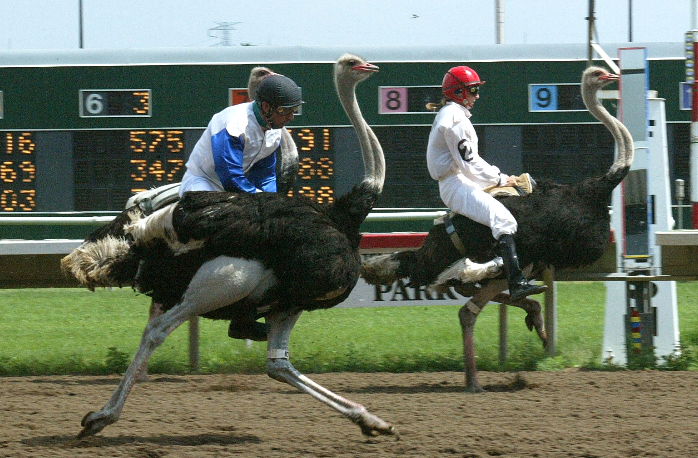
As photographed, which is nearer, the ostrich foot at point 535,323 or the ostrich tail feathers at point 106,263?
the ostrich tail feathers at point 106,263

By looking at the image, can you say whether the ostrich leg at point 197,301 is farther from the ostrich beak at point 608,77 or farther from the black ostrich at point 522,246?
the ostrich beak at point 608,77

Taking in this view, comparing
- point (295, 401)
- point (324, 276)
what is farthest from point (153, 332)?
point (295, 401)

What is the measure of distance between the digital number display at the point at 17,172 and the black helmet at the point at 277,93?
1207cm

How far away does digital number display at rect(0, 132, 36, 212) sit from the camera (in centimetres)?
1712

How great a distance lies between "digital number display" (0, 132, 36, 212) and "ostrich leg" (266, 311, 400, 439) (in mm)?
12182

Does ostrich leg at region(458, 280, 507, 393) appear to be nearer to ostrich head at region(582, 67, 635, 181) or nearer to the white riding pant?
the white riding pant

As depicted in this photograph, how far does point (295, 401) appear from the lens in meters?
7.07

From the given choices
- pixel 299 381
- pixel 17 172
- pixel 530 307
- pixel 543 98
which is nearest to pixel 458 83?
pixel 530 307

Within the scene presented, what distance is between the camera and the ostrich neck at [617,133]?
8.05 m

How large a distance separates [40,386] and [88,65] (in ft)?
35.5

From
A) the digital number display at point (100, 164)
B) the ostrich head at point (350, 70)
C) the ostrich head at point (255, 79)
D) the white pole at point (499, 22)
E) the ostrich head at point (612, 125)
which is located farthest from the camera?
the white pole at point (499, 22)

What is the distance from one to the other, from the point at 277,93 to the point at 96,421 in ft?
6.78

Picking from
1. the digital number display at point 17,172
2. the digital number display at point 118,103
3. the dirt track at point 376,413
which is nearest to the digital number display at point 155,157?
the digital number display at point 118,103

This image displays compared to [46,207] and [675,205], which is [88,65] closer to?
[46,207]
